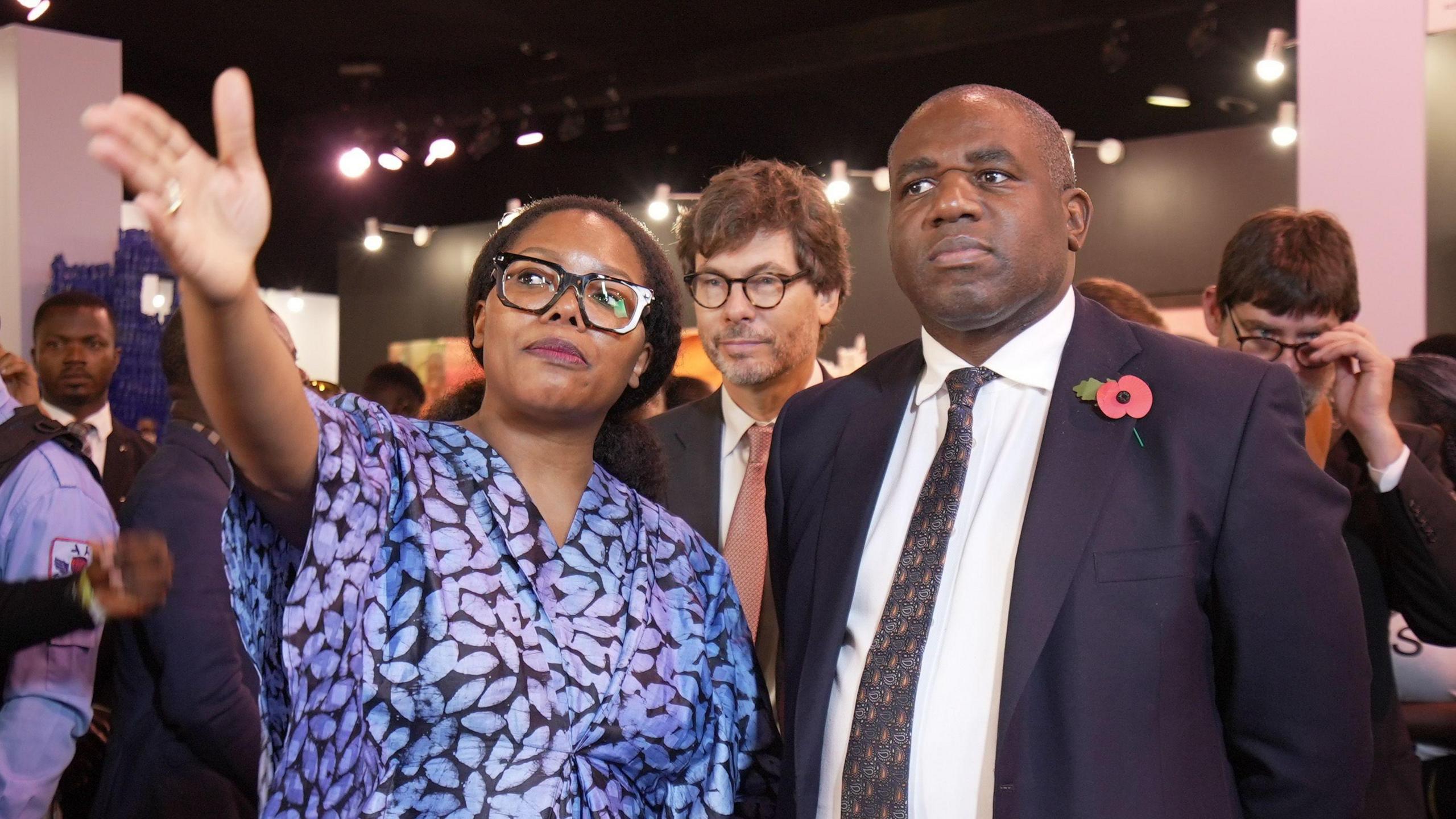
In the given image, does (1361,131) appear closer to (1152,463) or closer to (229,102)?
(1152,463)

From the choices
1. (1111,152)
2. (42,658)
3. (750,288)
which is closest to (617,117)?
(1111,152)

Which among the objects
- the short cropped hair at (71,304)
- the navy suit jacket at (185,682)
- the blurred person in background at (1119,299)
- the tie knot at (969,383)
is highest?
the short cropped hair at (71,304)

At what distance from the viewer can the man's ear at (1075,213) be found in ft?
7.03

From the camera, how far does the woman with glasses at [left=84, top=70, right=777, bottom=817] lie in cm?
154

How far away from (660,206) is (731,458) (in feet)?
27.5

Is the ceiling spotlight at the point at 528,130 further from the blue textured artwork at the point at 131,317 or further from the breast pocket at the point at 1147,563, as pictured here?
the breast pocket at the point at 1147,563

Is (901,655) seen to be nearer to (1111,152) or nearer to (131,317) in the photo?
(131,317)

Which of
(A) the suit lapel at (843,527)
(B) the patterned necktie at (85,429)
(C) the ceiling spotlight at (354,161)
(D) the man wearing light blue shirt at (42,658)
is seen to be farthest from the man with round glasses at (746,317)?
(C) the ceiling spotlight at (354,161)

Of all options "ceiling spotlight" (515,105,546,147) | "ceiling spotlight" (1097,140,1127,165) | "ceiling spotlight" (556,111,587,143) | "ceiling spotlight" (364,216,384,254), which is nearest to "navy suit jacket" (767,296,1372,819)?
"ceiling spotlight" (1097,140,1127,165)

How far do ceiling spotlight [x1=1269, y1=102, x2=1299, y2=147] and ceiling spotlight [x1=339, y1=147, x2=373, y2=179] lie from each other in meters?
7.10

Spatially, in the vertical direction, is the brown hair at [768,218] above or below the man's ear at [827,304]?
above

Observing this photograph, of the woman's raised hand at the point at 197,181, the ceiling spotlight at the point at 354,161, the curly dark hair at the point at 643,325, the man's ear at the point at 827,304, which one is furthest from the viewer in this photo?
the ceiling spotlight at the point at 354,161

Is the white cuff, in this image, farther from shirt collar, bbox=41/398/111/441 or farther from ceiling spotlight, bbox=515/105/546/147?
ceiling spotlight, bbox=515/105/546/147

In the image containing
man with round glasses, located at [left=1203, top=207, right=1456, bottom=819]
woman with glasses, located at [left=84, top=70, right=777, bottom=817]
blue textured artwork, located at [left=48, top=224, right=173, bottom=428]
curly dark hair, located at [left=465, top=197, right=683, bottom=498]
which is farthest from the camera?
blue textured artwork, located at [left=48, top=224, right=173, bottom=428]
